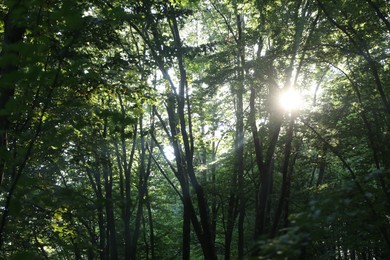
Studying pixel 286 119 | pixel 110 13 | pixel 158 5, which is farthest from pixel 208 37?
pixel 110 13

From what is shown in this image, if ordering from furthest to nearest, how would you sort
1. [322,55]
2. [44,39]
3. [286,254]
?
[322,55], [44,39], [286,254]

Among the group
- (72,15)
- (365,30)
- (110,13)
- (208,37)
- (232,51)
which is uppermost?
(208,37)

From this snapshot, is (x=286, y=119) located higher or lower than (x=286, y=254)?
higher

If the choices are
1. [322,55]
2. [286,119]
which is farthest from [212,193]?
[322,55]

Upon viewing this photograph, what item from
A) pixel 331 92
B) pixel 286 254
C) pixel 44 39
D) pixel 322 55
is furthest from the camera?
pixel 331 92

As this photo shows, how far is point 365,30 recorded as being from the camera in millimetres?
8406

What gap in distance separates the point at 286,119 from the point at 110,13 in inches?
343

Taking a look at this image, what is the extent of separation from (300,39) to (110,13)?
701cm

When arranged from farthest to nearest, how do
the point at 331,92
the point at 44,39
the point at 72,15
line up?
the point at 331,92
the point at 44,39
the point at 72,15

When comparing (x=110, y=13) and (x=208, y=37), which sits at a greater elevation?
(x=208, y=37)

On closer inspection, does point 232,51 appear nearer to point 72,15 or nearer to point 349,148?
point 349,148

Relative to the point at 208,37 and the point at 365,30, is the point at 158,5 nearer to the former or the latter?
the point at 365,30

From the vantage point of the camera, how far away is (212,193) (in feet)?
50.7

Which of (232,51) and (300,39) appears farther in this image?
(232,51)
